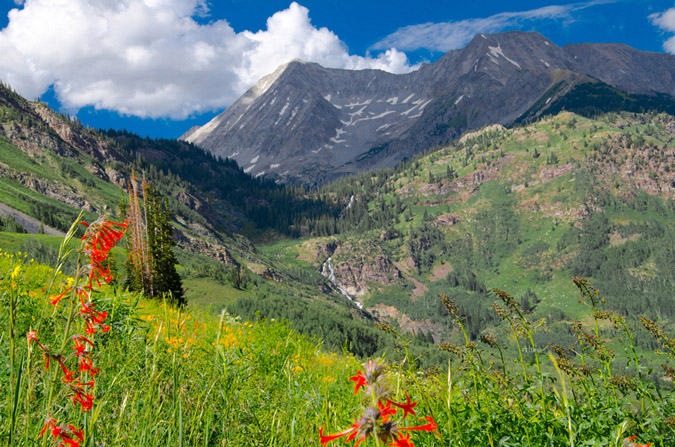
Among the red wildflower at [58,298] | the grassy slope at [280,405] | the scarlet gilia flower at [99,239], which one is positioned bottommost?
the grassy slope at [280,405]

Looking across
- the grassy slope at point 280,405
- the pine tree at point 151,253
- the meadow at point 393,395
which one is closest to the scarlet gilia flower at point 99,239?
the meadow at point 393,395

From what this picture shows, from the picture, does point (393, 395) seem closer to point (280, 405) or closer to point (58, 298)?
point (58, 298)

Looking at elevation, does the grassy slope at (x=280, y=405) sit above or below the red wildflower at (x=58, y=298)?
below

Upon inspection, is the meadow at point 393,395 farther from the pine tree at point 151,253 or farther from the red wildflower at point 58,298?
the pine tree at point 151,253

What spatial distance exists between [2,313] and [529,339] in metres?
7.82

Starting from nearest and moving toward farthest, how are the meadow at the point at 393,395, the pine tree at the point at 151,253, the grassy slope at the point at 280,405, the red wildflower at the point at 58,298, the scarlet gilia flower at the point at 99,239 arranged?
the red wildflower at the point at 58,298
the scarlet gilia flower at the point at 99,239
the meadow at the point at 393,395
the grassy slope at the point at 280,405
the pine tree at the point at 151,253

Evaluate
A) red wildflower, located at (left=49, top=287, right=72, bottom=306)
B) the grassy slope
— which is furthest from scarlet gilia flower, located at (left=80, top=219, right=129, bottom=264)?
the grassy slope

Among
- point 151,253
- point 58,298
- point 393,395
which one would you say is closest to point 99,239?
point 58,298

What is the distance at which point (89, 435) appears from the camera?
8.00 feet

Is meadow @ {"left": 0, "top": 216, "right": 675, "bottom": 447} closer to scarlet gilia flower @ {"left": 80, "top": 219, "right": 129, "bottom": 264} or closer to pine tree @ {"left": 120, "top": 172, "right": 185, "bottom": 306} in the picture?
scarlet gilia flower @ {"left": 80, "top": 219, "right": 129, "bottom": 264}

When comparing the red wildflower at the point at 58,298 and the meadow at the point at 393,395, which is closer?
the red wildflower at the point at 58,298

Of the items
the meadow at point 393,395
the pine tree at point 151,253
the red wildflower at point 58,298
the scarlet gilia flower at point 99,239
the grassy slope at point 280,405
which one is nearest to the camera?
the red wildflower at point 58,298

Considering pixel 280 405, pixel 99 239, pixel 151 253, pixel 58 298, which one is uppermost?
pixel 151 253

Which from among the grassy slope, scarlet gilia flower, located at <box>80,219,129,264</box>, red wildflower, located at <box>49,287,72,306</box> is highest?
scarlet gilia flower, located at <box>80,219,129,264</box>
